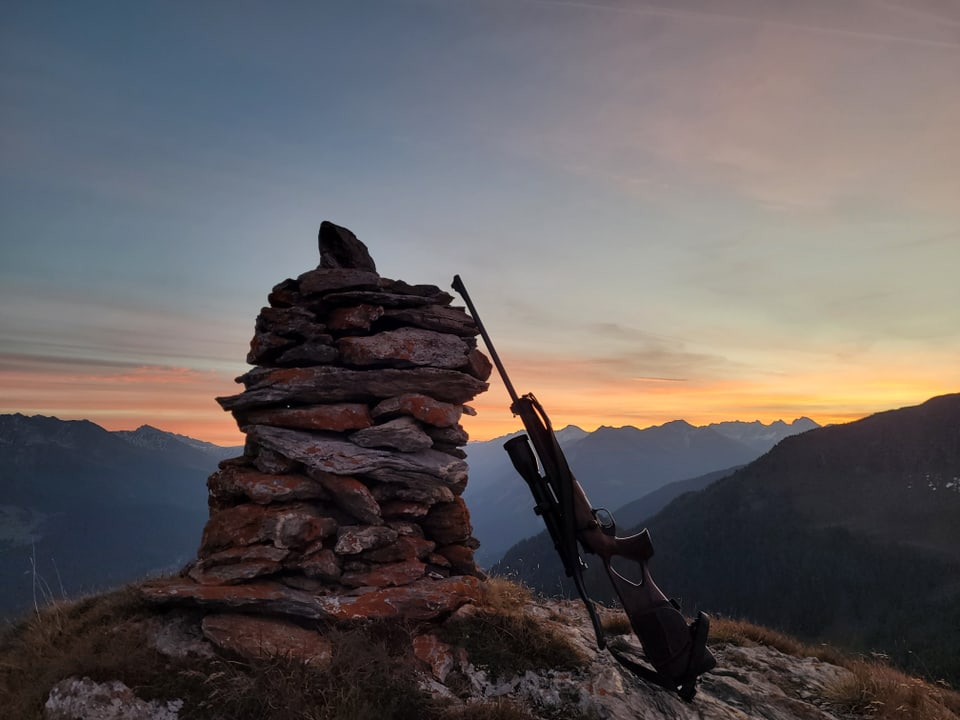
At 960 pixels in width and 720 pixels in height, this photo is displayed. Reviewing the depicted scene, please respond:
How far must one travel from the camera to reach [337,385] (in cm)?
1033

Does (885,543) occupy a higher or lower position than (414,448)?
lower

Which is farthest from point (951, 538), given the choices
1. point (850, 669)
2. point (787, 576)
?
point (850, 669)

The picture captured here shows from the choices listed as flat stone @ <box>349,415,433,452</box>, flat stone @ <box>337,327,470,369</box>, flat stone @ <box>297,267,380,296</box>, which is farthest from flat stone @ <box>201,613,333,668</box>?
flat stone @ <box>297,267,380,296</box>

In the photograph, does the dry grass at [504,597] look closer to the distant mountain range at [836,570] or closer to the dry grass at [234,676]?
the dry grass at [234,676]

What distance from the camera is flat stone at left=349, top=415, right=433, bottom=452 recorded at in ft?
33.2

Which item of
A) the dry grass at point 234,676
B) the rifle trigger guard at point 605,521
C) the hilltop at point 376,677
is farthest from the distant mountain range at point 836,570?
the rifle trigger guard at point 605,521

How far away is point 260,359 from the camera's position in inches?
431

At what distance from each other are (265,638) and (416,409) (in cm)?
447

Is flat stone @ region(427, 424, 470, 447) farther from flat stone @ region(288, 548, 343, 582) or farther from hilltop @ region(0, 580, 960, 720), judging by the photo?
flat stone @ region(288, 548, 343, 582)

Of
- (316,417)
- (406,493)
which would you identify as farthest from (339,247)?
(406,493)

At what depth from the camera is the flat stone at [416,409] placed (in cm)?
1052

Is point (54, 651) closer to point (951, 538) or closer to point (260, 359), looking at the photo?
point (260, 359)

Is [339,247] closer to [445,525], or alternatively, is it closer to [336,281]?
[336,281]

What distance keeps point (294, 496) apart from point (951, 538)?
22495 cm
